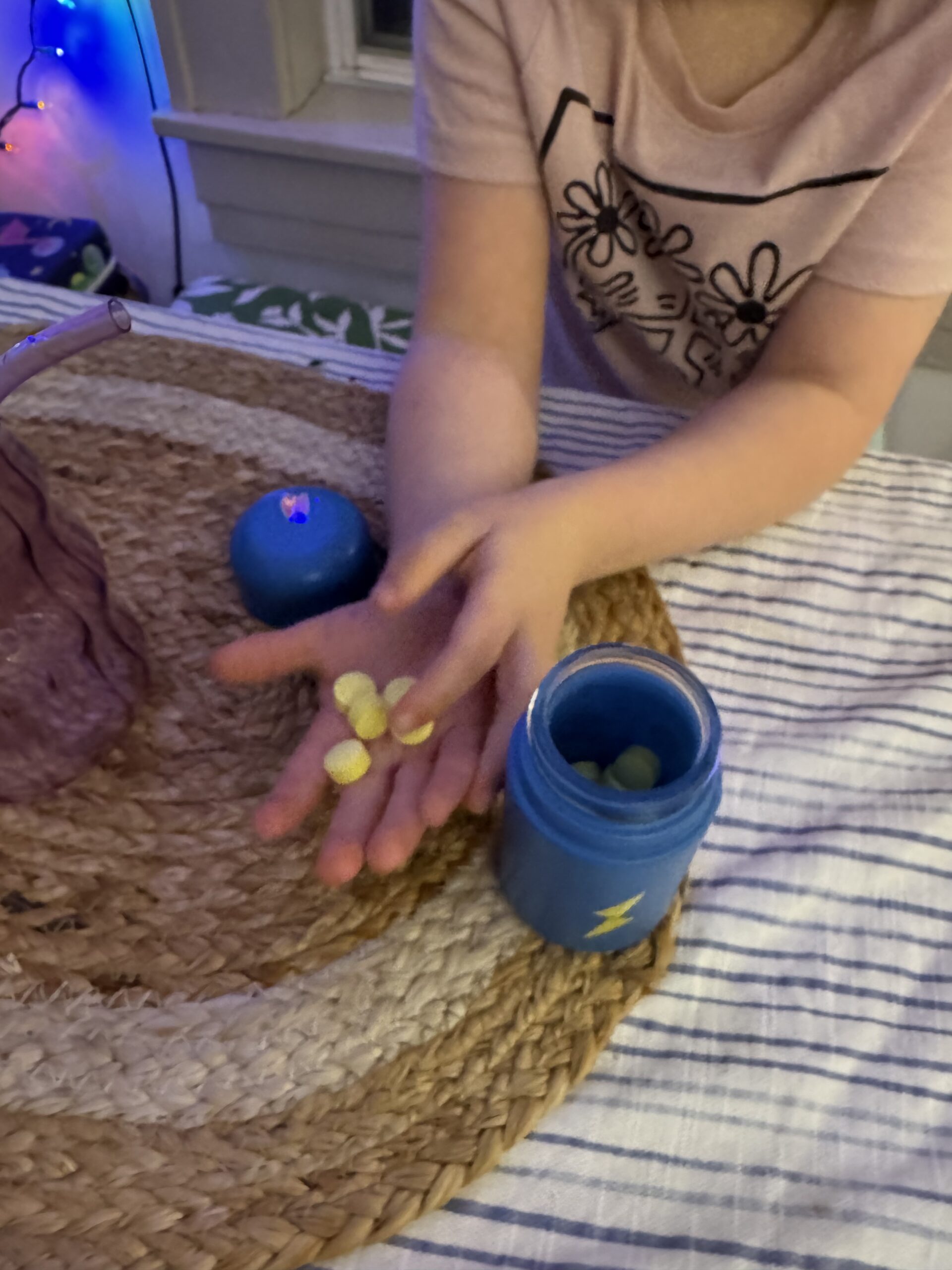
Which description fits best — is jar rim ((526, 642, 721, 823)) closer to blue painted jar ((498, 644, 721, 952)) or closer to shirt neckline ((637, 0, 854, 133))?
blue painted jar ((498, 644, 721, 952))

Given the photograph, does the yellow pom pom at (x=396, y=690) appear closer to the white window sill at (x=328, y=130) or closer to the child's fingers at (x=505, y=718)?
the child's fingers at (x=505, y=718)

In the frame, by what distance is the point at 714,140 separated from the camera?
0.46 m

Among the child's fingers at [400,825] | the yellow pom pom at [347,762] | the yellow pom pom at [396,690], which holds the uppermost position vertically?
the yellow pom pom at [396,690]

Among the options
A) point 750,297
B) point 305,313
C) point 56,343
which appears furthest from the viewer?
point 305,313

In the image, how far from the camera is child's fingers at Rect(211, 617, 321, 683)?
→ 35cm

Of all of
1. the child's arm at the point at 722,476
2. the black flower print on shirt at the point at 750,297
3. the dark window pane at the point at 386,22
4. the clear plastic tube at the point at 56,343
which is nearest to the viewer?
the clear plastic tube at the point at 56,343

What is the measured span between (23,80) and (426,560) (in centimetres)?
109

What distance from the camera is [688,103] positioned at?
0.46m

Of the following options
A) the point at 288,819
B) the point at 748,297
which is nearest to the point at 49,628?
the point at 288,819

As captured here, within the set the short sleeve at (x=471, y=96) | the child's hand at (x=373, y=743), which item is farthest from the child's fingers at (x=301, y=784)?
the short sleeve at (x=471, y=96)

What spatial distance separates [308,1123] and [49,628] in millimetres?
187

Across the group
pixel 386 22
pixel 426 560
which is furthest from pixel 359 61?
pixel 426 560

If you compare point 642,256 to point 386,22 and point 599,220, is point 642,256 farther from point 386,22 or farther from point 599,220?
point 386,22

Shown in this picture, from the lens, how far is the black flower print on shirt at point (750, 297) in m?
0.48
